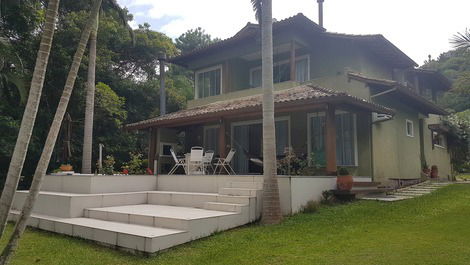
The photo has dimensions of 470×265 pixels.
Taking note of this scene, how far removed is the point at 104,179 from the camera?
406 inches

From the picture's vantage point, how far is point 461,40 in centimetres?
962

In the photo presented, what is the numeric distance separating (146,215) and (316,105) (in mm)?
5596

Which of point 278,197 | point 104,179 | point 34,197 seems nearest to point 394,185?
point 278,197

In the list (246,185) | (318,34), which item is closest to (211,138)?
(318,34)

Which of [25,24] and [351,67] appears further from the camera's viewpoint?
[25,24]

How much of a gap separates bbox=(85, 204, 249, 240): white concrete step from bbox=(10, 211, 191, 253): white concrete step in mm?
162

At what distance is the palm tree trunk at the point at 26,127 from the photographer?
507 centimetres

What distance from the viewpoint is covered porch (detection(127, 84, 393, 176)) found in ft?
34.2

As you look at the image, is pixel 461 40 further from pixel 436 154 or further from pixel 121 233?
pixel 436 154

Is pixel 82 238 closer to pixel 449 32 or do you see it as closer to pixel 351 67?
pixel 449 32

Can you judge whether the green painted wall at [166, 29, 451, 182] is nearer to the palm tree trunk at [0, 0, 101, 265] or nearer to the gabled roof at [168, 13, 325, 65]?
the gabled roof at [168, 13, 325, 65]

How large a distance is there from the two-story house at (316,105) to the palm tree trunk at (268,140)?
213 cm

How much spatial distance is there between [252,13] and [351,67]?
6286 millimetres

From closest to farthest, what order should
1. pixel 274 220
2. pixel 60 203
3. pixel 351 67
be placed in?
1. pixel 274 220
2. pixel 60 203
3. pixel 351 67
